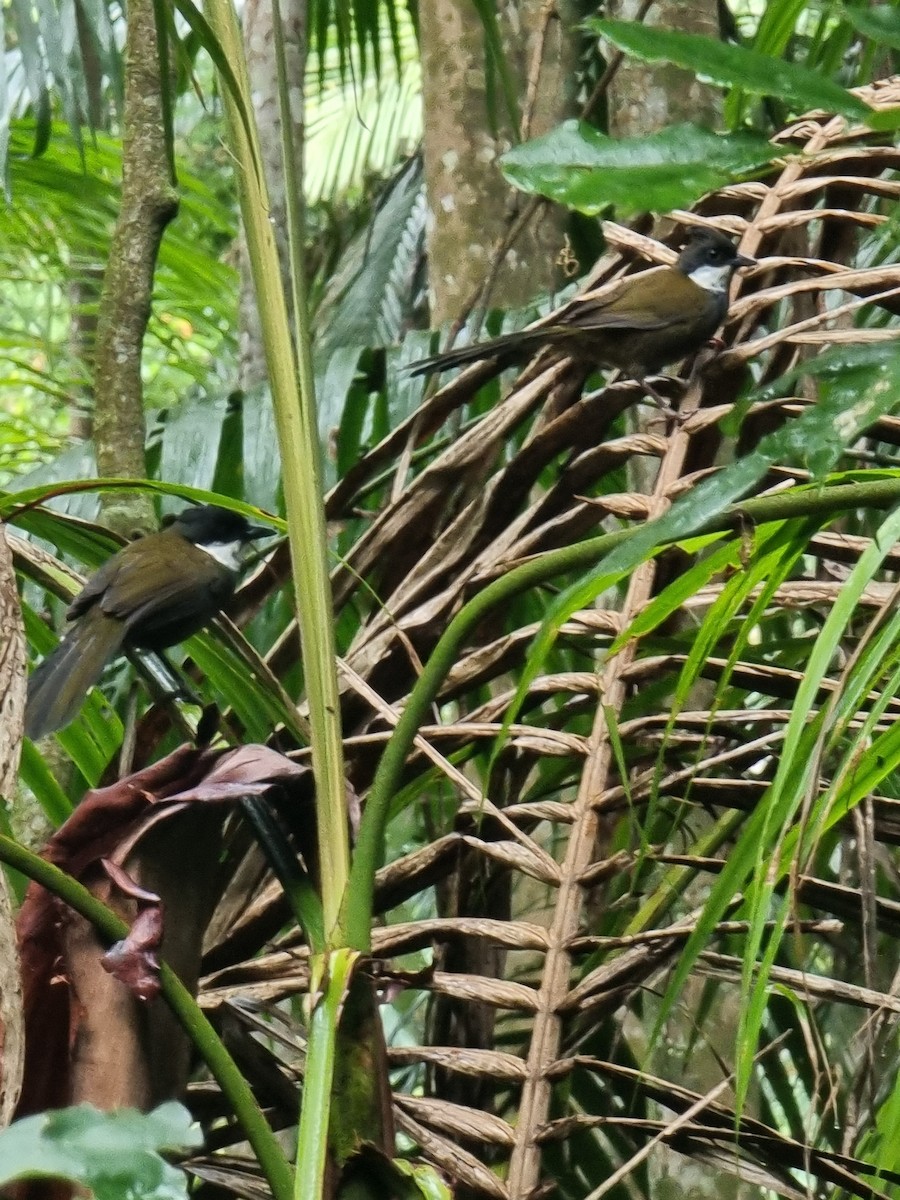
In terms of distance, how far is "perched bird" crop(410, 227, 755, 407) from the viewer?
2.77m

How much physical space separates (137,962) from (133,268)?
5.35ft

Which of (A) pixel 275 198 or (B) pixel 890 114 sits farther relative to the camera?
(A) pixel 275 198

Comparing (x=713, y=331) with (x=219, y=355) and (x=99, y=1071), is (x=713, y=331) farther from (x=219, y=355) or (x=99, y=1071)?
(x=219, y=355)

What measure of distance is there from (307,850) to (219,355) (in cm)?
A: 515

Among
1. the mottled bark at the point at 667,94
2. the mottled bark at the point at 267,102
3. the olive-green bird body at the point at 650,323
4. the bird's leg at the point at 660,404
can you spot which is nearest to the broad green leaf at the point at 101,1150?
the bird's leg at the point at 660,404

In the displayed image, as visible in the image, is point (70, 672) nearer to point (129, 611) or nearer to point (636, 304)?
point (129, 611)

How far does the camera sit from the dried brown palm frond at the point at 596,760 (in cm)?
177

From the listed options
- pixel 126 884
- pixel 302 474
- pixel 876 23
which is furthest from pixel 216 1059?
pixel 876 23

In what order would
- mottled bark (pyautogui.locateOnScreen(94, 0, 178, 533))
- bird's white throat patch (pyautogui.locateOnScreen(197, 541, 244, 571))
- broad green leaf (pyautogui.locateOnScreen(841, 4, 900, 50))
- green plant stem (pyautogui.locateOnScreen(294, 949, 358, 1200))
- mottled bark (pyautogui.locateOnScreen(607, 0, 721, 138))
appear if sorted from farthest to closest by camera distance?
mottled bark (pyautogui.locateOnScreen(607, 0, 721, 138)), bird's white throat patch (pyautogui.locateOnScreen(197, 541, 244, 571)), mottled bark (pyautogui.locateOnScreen(94, 0, 178, 533)), green plant stem (pyautogui.locateOnScreen(294, 949, 358, 1200)), broad green leaf (pyautogui.locateOnScreen(841, 4, 900, 50))

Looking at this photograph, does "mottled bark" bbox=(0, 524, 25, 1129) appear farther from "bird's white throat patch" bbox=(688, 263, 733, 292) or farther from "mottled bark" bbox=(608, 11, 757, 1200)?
"mottled bark" bbox=(608, 11, 757, 1200)

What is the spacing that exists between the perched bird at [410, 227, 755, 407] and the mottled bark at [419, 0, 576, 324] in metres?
1.36

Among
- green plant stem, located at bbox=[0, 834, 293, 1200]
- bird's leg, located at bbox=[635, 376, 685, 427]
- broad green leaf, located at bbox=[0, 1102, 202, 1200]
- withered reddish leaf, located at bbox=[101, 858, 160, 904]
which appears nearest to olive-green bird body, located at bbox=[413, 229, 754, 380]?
bird's leg, located at bbox=[635, 376, 685, 427]

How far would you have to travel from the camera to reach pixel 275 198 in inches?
183

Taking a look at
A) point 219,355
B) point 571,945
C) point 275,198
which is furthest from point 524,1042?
point 219,355
